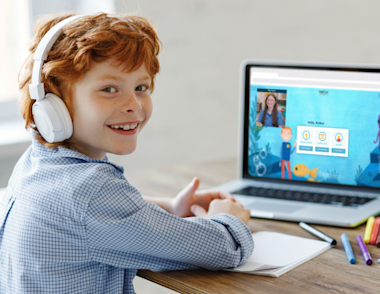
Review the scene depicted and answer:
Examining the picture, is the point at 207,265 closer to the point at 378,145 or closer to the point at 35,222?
the point at 35,222

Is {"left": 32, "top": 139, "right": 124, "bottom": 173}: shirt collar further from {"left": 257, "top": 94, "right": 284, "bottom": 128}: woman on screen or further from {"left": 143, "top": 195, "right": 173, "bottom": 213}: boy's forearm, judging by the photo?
{"left": 257, "top": 94, "right": 284, "bottom": 128}: woman on screen

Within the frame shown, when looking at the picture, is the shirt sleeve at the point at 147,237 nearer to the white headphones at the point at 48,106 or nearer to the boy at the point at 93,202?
the boy at the point at 93,202

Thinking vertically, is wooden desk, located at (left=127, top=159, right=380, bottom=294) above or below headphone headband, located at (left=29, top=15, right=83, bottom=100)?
below

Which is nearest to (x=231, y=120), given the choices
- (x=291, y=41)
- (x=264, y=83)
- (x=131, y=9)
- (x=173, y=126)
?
(x=173, y=126)

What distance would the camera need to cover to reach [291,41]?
2436mm

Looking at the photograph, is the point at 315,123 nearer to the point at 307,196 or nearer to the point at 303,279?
the point at 307,196

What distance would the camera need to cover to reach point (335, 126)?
1.17m

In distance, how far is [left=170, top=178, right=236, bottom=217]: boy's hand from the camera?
111 centimetres

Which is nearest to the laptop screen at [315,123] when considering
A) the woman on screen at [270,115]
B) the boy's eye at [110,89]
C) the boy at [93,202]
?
the woman on screen at [270,115]

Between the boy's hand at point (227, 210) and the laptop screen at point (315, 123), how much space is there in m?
0.26

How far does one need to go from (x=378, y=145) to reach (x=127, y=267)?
2.31 feet

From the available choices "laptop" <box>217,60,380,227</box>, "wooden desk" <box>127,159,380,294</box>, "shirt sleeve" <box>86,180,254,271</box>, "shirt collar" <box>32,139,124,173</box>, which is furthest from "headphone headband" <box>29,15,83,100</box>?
"laptop" <box>217,60,380,227</box>

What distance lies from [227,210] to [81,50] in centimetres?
46

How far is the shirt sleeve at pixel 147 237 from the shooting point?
30.4 inches
